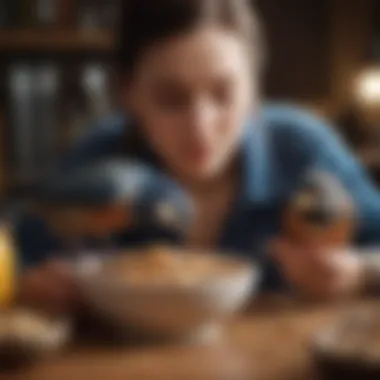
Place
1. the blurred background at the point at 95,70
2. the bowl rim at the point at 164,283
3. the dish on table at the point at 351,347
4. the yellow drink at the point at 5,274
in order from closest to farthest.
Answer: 1. the dish on table at the point at 351,347
2. the bowl rim at the point at 164,283
3. the yellow drink at the point at 5,274
4. the blurred background at the point at 95,70

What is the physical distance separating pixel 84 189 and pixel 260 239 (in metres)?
0.23

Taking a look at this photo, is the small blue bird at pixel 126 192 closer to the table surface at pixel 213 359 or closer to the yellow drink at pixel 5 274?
the yellow drink at pixel 5 274

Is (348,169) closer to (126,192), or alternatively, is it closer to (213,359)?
(126,192)

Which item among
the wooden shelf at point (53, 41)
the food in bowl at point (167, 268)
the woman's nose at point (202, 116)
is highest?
the wooden shelf at point (53, 41)

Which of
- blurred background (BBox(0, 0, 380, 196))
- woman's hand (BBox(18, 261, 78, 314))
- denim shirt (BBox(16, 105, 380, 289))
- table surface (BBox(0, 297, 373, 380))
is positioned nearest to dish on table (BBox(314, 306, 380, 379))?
table surface (BBox(0, 297, 373, 380))

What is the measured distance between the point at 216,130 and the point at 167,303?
0.43 meters

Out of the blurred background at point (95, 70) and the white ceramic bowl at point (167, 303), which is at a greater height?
the blurred background at point (95, 70)

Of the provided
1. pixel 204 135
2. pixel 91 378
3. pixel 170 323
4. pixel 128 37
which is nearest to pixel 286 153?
pixel 204 135

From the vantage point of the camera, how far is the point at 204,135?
1254 mm

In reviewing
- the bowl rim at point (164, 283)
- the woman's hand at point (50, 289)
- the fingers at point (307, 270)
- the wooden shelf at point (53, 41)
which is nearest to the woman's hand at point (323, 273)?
the fingers at point (307, 270)

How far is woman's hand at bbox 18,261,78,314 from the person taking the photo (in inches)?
38.5

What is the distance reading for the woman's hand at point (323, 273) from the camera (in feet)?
3.39

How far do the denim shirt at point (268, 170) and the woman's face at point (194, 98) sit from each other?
0.03 metres

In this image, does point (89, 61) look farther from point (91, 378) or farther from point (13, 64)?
point (91, 378)
